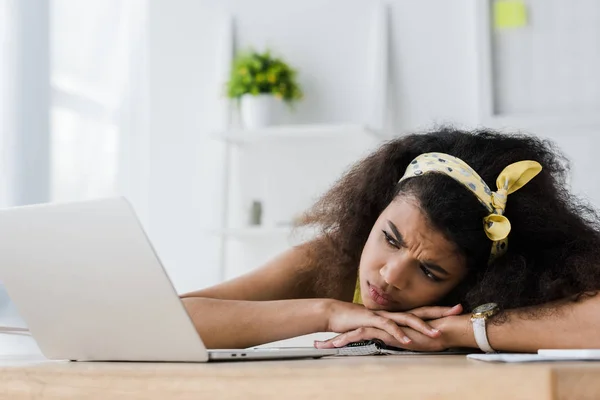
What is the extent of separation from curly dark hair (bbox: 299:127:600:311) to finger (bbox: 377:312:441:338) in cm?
14

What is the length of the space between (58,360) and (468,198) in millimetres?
680

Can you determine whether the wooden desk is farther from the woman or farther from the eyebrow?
the eyebrow

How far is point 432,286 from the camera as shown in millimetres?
1350

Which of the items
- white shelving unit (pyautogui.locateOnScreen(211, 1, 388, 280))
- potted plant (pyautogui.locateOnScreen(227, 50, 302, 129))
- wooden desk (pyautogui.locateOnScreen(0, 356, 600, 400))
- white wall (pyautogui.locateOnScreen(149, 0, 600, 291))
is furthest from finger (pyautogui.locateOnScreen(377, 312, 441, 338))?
potted plant (pyautogui.locateOnScreen(227, 50, 302, 129))

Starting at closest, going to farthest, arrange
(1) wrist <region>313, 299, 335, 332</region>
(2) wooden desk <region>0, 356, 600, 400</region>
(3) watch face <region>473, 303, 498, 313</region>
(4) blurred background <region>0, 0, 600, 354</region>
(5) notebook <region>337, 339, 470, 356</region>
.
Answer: (2) wooden desk <region>0, 356, 600, 400</region>, (5) notebook <region>337, 339, 470, 356</region>, (3) watch face <region>473, 303, 498, 313</region>, (1) wrist <region>313, 299, 335, 332</region>, (4) blurred background <region>0, 0, 600, 354</region>

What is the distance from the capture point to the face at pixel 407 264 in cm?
131

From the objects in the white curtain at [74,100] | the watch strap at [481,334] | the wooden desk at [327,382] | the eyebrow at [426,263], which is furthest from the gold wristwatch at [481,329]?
the white curtain at [74,100]

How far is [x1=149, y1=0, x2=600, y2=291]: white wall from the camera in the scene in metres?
3.05

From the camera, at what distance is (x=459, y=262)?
1.34 meters

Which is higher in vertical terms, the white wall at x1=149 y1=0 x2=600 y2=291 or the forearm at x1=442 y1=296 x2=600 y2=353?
the white wall at x1=149 y1=0 x2=600 y2=291

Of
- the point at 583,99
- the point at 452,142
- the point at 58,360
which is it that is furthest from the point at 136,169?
the point at 58,360

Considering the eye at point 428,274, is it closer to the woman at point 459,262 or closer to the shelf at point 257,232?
the woman at point 459,262

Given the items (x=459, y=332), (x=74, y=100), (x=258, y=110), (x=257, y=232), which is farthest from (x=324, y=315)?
(x=74, y=100)

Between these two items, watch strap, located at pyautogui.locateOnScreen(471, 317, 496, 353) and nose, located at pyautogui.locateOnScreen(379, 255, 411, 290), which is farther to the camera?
nose, located at pyautogui.locateOnScreen(379, 255, 411, 290)
